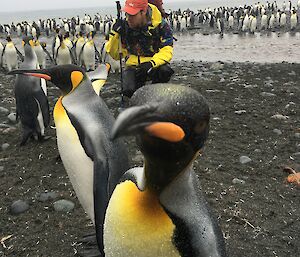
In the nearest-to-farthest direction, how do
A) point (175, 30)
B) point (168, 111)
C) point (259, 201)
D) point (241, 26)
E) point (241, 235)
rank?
point (168, 111), point (241, 235), point (259, 201), point (241, 26), point (175, 30)

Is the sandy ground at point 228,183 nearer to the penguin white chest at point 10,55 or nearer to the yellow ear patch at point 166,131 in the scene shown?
Answer: the yellow ear patch at point 166,131

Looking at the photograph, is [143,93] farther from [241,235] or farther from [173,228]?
[241,235]

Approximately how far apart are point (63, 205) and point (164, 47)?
1.65 m

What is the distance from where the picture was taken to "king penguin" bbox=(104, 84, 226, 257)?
108 cm

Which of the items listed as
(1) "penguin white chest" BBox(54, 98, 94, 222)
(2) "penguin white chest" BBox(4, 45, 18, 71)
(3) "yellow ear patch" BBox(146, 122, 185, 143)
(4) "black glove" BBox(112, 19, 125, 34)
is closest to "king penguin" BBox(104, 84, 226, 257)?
(3) "yellow ear patch" BBox(146, 122, 185, 143)

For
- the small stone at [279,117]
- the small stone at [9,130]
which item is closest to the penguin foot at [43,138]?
the small stone at [9,130]

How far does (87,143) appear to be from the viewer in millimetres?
2393

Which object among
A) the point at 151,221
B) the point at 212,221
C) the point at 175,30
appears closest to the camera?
the point at 151,221

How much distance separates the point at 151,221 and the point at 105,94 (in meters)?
6.03

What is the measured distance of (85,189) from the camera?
8.35 feet

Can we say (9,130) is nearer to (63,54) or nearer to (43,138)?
(43,138)

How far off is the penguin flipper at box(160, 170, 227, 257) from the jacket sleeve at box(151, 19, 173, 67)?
2263 mm

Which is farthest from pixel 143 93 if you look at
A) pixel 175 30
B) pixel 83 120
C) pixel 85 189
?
pixel 175 30

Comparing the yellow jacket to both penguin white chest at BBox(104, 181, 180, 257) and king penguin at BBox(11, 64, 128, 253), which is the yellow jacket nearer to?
king penguin at BBox(11, 64, 128, 253)
